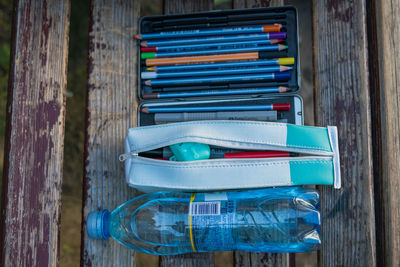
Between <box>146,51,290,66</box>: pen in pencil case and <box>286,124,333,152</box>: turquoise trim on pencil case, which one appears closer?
<box>286,124,333,152</box>: turquoise trim on pencil case

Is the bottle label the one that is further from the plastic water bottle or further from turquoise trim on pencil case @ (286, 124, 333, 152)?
turquoise trim on pencil case @ (286, 124, 333, 152)

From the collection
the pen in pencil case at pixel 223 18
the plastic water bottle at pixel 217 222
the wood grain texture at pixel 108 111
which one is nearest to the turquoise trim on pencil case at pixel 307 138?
the plastic water bottle at pixel 217 222

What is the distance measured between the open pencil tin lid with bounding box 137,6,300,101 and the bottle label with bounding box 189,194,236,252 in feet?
1.05

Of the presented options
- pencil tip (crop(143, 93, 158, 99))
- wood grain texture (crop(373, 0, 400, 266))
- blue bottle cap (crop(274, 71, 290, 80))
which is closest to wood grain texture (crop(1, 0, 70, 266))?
pencil tip (crop(143, 93, 158, 99))

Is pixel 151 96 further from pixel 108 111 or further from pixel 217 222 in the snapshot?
pixel 217 222

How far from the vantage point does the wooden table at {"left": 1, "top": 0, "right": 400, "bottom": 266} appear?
3.37ft

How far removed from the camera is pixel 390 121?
1.04 m

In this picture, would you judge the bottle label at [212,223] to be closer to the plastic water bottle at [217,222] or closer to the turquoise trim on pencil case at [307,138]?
the plastic water bottle at [217,222]

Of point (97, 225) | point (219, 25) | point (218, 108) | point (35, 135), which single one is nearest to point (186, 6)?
point (219, 25)

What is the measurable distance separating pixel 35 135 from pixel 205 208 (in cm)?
54

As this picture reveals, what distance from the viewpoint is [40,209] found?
41.5 inches

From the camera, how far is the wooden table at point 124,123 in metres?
1.03

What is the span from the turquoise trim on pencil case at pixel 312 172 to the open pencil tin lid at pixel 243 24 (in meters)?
0.23

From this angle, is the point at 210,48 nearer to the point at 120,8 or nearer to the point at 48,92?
the point at 120,8
